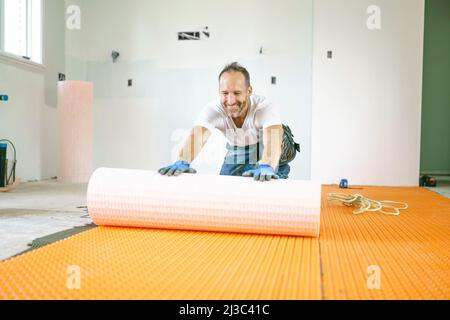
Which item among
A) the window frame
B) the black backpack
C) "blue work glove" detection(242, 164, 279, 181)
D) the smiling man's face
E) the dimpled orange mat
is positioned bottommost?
the dimpled orange mat

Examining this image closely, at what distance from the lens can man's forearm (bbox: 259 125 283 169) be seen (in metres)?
2.17

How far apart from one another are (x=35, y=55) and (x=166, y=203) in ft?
11.6

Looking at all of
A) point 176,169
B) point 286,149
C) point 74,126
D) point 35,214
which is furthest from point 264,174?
point 74,126

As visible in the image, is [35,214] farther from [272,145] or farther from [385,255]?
[385,255]

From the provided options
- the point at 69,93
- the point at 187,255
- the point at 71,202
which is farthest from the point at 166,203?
the point at 69,93

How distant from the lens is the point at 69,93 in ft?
11.0

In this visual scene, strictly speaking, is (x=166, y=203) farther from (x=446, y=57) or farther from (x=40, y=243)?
(x=446, y=57)

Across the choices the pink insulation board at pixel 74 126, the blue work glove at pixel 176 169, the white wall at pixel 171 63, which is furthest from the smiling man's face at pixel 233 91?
the white wall at pixel 171 63

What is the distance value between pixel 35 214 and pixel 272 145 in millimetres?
1467

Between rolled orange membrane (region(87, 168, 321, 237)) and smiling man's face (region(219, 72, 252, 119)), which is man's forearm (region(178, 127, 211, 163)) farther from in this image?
rolled orange membrane (region(87, 168, 321, 237))

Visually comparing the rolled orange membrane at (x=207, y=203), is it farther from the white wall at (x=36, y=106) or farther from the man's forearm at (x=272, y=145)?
the white wall at (x=36, y=106)

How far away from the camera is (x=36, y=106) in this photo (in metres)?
4.41

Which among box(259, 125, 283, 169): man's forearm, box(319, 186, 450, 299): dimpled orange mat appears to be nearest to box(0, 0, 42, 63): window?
box(259, 125, 283, 169): man's forearm

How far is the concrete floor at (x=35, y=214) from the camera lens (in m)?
1.70
